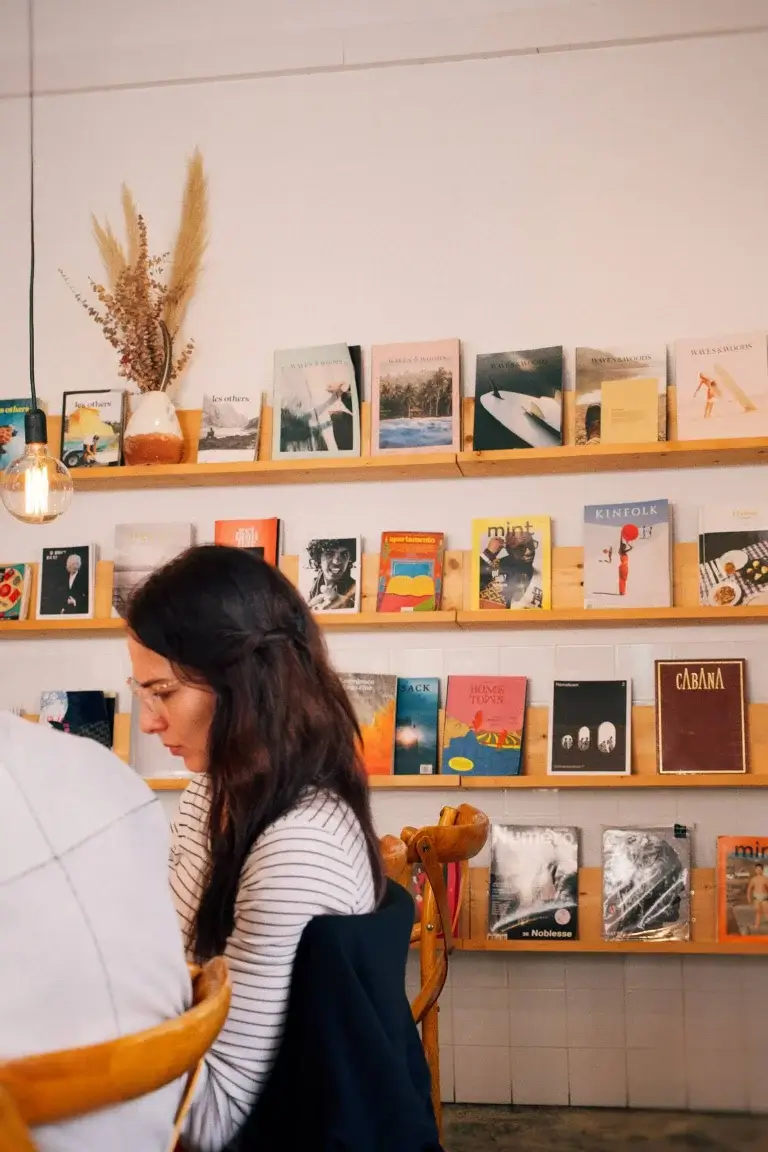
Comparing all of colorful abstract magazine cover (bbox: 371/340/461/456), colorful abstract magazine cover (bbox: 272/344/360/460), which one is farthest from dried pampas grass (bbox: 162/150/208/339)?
colorful abstract magazine cover (bbox: 371/340/461/456)

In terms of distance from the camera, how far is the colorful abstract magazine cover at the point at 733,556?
3473 millimetres

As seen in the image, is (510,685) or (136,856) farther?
(510,685)

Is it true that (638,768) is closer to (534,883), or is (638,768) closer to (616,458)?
(534,883)

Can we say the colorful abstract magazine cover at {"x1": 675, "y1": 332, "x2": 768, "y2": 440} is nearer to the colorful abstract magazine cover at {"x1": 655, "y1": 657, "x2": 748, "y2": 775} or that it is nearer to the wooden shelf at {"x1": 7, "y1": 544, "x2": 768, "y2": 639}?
the wooden shelf at {"x1": 7, "y1": 544, "x2": 768, "y2": 639}

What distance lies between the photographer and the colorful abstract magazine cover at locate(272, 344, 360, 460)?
3.75 meters

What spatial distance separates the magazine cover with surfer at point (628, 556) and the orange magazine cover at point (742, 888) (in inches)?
27.7

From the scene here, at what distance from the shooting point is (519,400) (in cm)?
365

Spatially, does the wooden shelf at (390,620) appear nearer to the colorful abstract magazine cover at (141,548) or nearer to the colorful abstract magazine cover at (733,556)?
the colorful abstract magazine cover at (141,548)

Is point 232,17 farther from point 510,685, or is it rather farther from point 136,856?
point 136,856

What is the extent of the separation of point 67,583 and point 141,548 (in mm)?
268

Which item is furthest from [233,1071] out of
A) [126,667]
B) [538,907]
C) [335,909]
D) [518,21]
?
[518,21]

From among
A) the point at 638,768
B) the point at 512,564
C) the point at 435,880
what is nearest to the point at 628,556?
the point at 512,564

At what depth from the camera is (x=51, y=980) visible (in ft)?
2.45

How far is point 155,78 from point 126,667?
1.97 m
